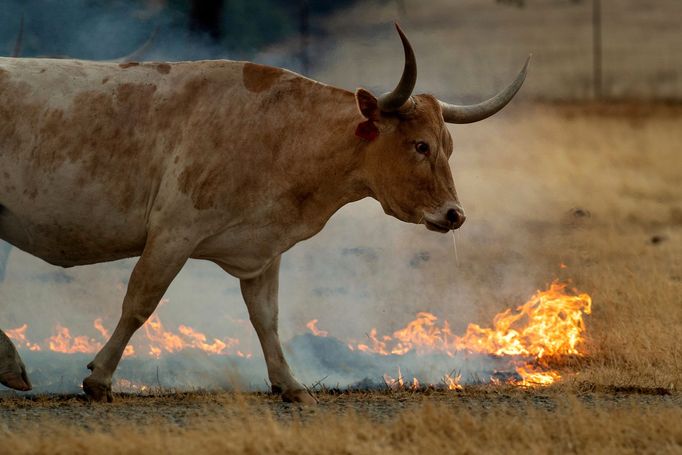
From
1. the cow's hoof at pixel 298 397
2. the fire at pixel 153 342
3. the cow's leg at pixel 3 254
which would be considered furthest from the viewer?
the fire at pixel 153 342

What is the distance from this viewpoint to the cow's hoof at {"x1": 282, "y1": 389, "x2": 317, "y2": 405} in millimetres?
13258

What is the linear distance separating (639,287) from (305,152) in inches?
272

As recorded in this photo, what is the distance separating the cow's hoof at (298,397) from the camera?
1326 centimetres

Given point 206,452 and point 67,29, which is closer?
point 206,452

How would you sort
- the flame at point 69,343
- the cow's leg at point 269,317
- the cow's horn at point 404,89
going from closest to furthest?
the cow's horn at point 404,89 < the cow's leg at point 269,317 < the flame at point 69,343

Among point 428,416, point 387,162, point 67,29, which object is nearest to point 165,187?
point 387,162

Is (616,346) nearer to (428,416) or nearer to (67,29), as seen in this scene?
(428,416)

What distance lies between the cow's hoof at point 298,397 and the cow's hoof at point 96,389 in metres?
1.53

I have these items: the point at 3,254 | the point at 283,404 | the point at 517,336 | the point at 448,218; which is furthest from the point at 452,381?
the point at 3,254

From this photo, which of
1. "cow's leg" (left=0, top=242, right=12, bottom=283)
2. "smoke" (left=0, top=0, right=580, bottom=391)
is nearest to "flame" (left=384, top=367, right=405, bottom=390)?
"smoke" (left=0, top=0, right=580, bottom=391)

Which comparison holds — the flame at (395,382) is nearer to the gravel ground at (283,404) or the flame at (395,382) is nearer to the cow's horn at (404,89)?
the gravel ground at (283,404)

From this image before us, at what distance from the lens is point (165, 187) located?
12836mm

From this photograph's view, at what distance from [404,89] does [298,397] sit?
2.76 meters

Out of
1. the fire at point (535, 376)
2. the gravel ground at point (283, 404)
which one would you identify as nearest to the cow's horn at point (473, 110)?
the gravel ground at point (283, 404)
